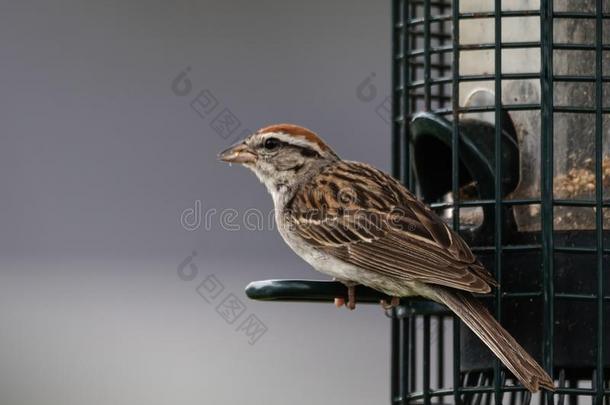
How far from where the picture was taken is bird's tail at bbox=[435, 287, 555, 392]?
5668 millimetres

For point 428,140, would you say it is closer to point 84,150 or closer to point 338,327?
point 338,327

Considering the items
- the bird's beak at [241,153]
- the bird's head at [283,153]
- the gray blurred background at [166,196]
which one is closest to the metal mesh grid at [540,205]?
the bird's head at [283,153]

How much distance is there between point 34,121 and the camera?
454 inches

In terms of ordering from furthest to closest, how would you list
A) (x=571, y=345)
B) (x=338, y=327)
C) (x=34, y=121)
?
(x=34, y=121) → (x=338, y=327) → (x=571, y=345)

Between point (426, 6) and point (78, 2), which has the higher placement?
point (78, 2)

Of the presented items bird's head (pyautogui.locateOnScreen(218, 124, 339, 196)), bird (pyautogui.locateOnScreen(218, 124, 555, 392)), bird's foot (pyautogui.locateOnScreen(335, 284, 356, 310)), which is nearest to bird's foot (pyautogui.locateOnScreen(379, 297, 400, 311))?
bird (pyautogui.locateOnScreen(218, 124, 555, 392))

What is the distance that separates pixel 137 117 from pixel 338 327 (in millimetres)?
2378

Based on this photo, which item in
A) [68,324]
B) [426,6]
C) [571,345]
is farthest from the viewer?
[68,324]

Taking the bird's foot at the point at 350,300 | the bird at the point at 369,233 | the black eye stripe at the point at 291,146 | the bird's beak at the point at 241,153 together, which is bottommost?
the bird's foot at the point at 350,300

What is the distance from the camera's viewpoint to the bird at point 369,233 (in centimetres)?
599

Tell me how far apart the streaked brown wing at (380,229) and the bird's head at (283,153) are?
0.11 metres

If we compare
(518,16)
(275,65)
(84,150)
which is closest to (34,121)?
(84,150)

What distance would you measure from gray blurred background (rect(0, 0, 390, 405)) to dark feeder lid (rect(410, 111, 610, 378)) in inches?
95.5

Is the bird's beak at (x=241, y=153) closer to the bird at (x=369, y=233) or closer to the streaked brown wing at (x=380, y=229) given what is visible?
the bird at (x=369, y=233)
